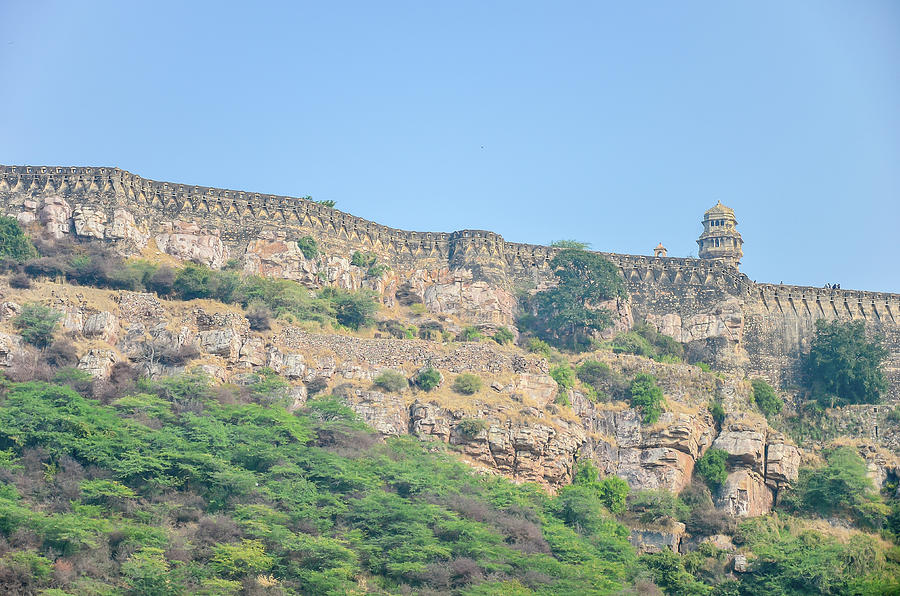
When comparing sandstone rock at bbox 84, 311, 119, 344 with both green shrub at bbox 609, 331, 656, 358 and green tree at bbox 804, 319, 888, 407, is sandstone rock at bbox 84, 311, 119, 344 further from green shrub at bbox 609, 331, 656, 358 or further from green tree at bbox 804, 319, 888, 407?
green tree at bbox 804, 319, 888, 407

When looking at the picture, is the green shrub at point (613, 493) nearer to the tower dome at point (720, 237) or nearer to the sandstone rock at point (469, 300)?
the sandstone rock at point (469, 300)

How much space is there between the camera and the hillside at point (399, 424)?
4634cm

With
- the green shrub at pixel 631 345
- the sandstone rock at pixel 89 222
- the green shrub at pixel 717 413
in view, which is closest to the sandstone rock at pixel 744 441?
the green shrub at pixel 717 413

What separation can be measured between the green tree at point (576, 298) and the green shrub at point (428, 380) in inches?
412

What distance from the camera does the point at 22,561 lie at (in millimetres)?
41781

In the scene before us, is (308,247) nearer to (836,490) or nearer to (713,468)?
(713,468)

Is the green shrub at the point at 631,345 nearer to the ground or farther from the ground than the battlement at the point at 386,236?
nearer to the ground

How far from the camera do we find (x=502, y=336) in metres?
64.6

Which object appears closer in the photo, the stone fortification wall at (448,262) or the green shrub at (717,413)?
the green shrub at (717,413)

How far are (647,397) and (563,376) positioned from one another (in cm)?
362

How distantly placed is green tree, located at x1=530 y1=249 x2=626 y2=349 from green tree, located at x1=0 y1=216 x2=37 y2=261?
2300 centimetres

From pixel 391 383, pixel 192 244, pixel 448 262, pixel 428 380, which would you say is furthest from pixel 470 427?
pixel 192 244

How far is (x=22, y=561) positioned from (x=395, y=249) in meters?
30.3

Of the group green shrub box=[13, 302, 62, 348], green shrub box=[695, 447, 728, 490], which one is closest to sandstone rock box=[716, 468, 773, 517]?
green shrub box=[695, 447, 728, 490]
